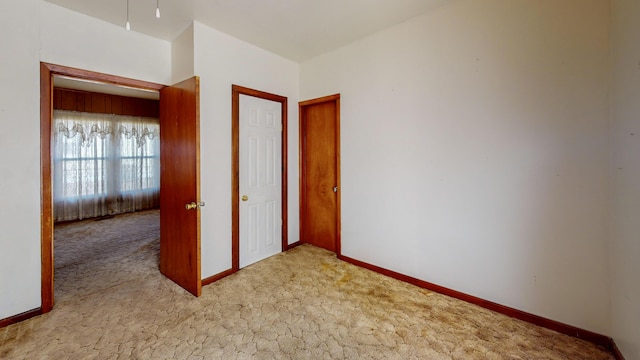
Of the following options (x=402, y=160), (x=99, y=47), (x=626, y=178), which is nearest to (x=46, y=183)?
(x=99, y=47)

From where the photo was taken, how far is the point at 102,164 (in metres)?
5.71

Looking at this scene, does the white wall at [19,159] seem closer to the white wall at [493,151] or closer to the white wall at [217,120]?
the white wall at [217,120]

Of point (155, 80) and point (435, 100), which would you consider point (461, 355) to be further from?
point (155, 80)

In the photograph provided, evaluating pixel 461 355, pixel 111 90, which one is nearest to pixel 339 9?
pixel 461 355

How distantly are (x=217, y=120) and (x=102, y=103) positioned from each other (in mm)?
4605

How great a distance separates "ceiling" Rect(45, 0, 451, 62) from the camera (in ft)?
7.72

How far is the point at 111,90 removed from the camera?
5.46 meters

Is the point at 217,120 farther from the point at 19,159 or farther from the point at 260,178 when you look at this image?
the point at 19,159

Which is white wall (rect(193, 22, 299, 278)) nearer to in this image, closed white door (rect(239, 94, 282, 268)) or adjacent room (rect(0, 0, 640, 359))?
adjacent room (rect(0, 0, 640, 359))

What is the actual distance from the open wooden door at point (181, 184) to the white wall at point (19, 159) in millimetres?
981

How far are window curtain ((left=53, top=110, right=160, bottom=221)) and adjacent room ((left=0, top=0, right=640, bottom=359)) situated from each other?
3.93 m

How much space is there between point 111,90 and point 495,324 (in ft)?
24.1

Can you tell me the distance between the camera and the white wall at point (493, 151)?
1869 mm

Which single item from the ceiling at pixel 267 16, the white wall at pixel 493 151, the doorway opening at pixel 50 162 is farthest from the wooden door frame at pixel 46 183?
the white wall at pixel 493 151
